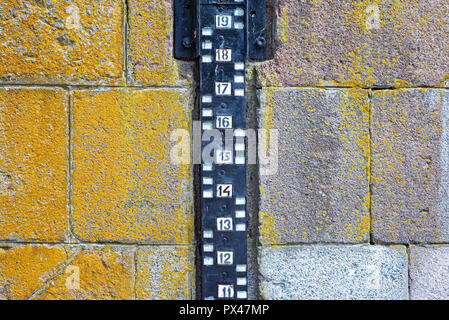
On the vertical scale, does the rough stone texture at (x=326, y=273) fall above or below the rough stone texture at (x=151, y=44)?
below

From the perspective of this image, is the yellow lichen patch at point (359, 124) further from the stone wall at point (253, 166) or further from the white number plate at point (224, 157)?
the white number plate at point (224, 157)

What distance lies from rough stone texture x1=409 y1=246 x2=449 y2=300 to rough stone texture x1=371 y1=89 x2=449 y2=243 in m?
0.09

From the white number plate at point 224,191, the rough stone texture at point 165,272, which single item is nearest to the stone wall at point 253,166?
the rough stone texture at point 165,272

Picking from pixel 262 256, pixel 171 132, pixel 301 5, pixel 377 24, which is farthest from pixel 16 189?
pixel 377 24

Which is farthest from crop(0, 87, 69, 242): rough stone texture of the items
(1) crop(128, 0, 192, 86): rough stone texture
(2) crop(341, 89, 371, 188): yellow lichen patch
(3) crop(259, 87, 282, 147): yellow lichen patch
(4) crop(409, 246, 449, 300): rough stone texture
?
(4) crop(409, 246, 449, 300): rough stone texture

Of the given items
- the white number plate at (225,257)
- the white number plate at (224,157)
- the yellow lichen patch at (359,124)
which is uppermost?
the yellow lichen patch at (359,124)

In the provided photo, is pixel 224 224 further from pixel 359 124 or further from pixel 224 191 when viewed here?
pixel 359 124

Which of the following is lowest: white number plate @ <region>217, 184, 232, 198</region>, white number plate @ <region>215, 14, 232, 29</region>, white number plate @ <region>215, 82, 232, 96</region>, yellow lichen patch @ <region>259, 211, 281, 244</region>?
yellow lichen patch @ <region>259, 211, 281, 244</region>

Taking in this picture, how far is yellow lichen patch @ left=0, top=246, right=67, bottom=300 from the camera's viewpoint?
5.38 ft

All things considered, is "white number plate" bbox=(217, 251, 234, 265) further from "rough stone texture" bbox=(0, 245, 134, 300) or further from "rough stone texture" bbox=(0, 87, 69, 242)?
"rough stone texture" bbox=(0, 87, 69, 242)

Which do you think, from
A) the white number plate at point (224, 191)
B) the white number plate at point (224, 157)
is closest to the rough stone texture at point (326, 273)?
the white number plate at point (224, 191)

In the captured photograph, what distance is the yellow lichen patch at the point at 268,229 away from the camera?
5.47ft

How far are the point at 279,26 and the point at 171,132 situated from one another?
2.19ft

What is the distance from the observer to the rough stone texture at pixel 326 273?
5.47 ft
